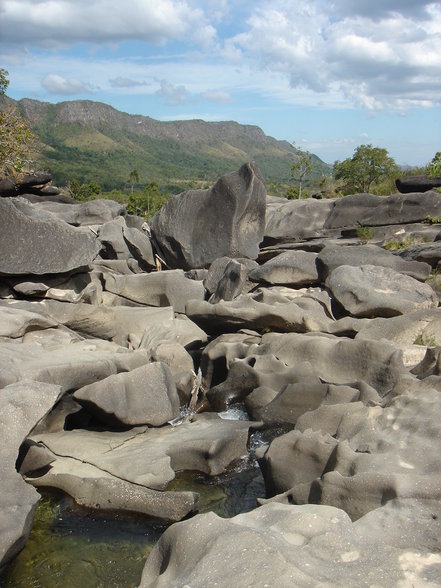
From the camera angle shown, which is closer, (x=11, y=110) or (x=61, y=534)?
(x=61, y=534)

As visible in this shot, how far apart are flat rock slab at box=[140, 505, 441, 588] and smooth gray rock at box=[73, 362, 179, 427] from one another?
158 inches

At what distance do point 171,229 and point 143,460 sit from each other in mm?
11550

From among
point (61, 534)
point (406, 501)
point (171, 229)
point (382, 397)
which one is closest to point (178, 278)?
point (171, 229)

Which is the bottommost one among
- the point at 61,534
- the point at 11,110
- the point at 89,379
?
the point at 61,534

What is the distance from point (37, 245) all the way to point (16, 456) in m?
8.12

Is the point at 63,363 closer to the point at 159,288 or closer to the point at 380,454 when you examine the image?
the point at 380,454

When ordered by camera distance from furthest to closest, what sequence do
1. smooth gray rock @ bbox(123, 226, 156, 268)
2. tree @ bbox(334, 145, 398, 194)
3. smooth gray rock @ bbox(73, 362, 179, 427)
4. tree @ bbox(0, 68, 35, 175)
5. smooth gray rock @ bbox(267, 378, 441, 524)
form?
tree @ bbox(334, 145, 398, 194), smooth gray rock @ bbox(123, 226, 156, 268), tree @ bbox(0, 68, 35, 175), smooth gray rock @ bbox(73, 362, 179, 427), smooth gray rock @ bbox(267, 378, 441, 524)

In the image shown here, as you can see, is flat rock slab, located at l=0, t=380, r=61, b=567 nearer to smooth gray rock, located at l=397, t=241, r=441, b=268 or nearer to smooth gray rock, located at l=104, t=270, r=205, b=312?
smooth gray rock, located at l=104, t=270, r=205, b=312

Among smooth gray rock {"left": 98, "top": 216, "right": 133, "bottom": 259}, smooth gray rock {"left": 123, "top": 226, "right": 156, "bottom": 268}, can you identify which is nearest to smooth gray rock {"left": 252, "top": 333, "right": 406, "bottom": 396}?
smooth gray rock {"left": 123, "top": 226, "right": 156, "bottom": 268}

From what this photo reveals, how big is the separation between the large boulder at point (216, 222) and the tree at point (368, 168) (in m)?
17.6

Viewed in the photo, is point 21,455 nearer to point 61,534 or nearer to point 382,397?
point 61,534

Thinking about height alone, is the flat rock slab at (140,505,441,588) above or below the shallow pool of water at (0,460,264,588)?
above

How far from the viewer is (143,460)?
8625 mm

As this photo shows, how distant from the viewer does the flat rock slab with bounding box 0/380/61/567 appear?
660 centimetres
